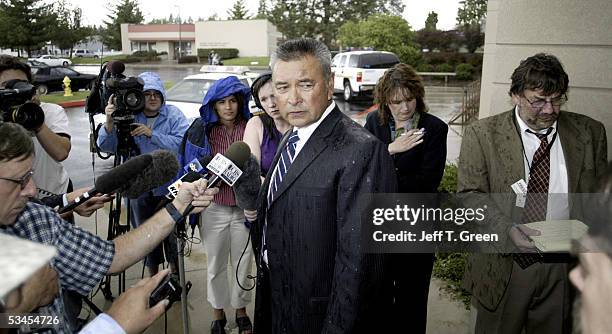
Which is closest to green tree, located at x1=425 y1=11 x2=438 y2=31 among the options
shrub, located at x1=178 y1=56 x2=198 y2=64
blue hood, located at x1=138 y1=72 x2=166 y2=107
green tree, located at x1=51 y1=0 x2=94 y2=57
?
shrub, located at x1=178 y1=56 x2=198 y2=64

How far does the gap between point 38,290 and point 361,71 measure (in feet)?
55.5

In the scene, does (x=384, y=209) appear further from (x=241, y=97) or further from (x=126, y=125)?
(x=126, y=125)

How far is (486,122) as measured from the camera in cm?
252

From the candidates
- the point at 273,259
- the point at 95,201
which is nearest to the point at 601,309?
the point at 273,259

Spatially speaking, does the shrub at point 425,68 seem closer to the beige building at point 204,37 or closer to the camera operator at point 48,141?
the beige building at point 204,37

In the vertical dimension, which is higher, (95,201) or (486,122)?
(486,122)

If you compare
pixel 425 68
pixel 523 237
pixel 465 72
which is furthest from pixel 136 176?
pixel 425 68

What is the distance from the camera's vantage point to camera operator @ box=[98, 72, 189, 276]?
12.1 ft

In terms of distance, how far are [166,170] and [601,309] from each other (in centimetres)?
211

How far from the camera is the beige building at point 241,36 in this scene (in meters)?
49.2

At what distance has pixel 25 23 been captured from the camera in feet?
118

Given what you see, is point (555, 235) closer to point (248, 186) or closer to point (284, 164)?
point (284, 164)

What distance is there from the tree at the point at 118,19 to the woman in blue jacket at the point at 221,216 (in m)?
64.7

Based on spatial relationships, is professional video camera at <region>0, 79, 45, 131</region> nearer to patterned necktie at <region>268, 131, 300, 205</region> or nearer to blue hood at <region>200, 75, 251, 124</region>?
blue hood at <region>200, 75, 251, 124</region>
